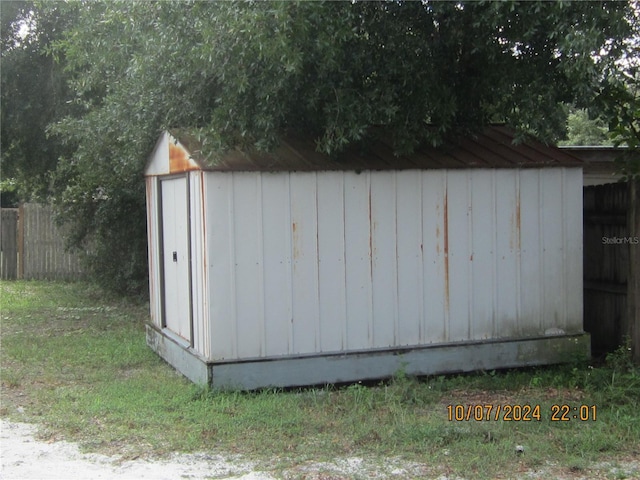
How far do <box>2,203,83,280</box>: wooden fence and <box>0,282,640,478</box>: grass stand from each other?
8276mm

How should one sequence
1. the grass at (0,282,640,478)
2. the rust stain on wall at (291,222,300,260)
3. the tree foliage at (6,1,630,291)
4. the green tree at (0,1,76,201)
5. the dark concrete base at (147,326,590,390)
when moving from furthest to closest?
1. the green tree at (0,1,76,201)
2. the rust stain on wall at (291,222,300,260)
3. the dark concrete base at (147,326,590,390)
4. the tree foliage at (6,1,630,291)
5. the grass at (0,282,640,478)

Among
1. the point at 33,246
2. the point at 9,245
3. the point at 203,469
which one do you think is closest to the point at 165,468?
the point at 203,469

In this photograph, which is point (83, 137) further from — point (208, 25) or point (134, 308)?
point (208, 25)

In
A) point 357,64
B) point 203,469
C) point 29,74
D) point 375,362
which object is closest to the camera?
point 203,469

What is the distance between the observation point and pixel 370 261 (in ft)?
23.9

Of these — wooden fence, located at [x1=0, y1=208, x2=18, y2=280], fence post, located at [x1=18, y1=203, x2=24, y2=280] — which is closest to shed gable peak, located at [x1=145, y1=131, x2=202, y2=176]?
fence post, located at [x1=18, y1=203, x2=24, y2=280]

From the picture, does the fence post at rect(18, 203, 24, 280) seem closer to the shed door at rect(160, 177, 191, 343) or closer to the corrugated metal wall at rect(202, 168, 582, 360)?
the shed door at rect(160, 177, 191, 343)

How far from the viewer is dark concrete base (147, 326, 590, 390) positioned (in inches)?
271

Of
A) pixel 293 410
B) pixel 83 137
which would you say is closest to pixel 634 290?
pixel 293 410

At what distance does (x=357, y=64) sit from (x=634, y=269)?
3484 mm

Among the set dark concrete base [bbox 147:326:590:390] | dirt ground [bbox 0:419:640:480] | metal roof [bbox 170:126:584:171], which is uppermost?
metal roof [bbox 170:126:584:171]

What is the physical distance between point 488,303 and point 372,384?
1.45 metres

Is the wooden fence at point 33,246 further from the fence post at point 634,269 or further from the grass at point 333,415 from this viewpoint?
the fence post at point 634,269

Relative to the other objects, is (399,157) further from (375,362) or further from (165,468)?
(165,468)
